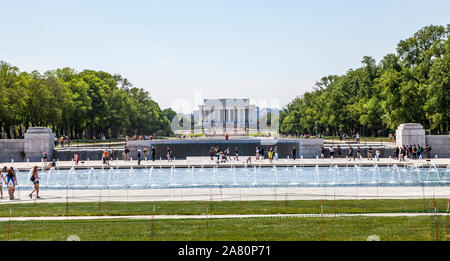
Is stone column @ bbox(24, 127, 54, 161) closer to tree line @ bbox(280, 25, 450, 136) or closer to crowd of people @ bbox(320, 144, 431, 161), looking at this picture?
crowd of people @ bbox(320, 144, 431, 161)

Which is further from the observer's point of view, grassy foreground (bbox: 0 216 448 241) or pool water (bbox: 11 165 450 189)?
pool water (bbox: 11 165 450 189)

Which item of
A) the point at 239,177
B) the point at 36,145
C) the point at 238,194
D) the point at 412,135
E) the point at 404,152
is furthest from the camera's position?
the point at 412,135

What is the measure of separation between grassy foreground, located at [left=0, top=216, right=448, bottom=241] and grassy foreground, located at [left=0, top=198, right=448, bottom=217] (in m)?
1.83

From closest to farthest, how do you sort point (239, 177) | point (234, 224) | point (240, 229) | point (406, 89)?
point (240, 229) < point (234, 224) < point (239, 177) < point (406, 89)

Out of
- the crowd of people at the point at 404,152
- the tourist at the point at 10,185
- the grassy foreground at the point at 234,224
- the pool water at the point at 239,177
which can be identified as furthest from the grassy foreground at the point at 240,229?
the crowd of people at the point at 404,152

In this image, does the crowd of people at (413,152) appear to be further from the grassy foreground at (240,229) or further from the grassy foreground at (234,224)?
the grassy foreground at (240,229)

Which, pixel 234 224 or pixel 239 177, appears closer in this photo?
pixel 234 224

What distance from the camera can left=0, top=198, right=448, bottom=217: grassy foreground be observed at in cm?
1900

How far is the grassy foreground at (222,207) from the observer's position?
748 inches

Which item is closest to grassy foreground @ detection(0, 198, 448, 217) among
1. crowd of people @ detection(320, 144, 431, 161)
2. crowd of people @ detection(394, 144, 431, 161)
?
crowd of people @ detection(320, 144, 431, 161)

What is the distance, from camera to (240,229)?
51.1 feet

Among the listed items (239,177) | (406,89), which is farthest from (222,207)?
(406,89)

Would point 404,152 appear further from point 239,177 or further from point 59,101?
point 59,101

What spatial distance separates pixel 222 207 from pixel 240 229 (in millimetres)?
4752
